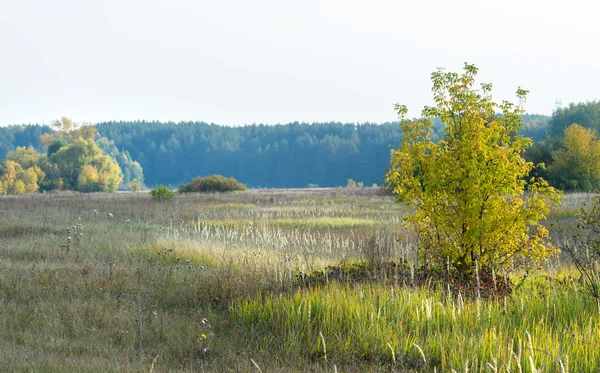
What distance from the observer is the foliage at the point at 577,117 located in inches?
2869

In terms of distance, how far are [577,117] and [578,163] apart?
3471cm

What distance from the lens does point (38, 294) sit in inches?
376

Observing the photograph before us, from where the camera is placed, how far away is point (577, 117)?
74.1 metres

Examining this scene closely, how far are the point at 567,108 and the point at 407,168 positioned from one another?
75510mm

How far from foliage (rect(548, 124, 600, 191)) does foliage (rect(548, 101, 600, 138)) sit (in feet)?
100

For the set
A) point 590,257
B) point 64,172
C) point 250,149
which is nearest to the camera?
point 590,257

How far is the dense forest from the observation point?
155 meters

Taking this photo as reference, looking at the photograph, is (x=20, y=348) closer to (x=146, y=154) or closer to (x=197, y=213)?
(x=197, y=213)

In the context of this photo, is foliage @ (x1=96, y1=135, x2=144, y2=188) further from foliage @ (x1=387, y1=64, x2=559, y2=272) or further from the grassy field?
foliage @ (x1=387, y1=64, x2=559, y2=272)

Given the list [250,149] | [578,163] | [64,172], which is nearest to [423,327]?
[578,163]

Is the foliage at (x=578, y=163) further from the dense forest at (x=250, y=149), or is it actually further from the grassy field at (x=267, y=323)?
the dense forest at (x=250, y=149)

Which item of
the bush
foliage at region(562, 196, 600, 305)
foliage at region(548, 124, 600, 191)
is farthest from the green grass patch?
foliage at region(548, 124, 600, 191)

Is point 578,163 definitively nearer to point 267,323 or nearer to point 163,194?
point 163,194

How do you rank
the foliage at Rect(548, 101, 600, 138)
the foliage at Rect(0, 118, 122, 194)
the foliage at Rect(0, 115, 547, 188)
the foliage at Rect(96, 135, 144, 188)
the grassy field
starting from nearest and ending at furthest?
the grassy field, the foliage at Rect(548, 101, 600, 138), the foliage at Rect(0, 118, 122, 194), the foliage at Rect(96, 135, 144, 188), the foliage at Rect(0, 115, 547, 188)
